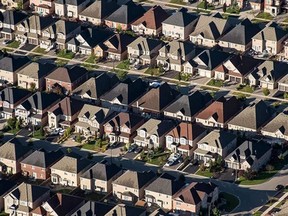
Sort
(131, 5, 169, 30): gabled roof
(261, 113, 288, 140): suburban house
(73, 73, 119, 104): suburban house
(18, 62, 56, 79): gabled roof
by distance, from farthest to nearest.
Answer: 1. (131, 5, 169, 30): gabled roof
2. (18, 62, 56, 79): gabled roof
3. (73, 73, 119, 104): suburban house
4. (261, 113, 288, 140): suburban house

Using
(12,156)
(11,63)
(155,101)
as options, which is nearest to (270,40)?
(155,101)

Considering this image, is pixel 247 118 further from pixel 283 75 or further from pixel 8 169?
pixel 8 169

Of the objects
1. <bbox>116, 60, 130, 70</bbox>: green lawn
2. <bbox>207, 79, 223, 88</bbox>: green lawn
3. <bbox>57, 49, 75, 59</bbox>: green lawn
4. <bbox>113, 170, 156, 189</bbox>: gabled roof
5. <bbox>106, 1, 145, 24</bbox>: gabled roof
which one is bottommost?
<bbox>57, 49, 75, 59</bbox>: green lawn

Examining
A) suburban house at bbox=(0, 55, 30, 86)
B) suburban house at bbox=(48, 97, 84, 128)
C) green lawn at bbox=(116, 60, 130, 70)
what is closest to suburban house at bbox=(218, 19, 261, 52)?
green lawn at bbox=(116, 60, 130, 70)

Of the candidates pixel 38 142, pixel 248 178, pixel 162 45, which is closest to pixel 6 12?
pixel 162 45

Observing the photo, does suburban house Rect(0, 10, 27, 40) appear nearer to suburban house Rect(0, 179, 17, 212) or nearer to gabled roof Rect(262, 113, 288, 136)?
suburban house Rect(0, 179, 17, 212)
